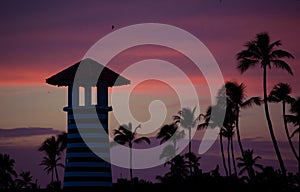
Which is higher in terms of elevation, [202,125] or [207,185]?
[202,125]

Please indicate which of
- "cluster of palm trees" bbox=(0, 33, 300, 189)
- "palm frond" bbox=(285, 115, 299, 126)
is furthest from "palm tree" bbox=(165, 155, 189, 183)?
"palm frond" bbox=(285, 115, 299, 126)

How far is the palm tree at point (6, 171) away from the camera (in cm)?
14612

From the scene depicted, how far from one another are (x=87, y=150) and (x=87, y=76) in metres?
5.23

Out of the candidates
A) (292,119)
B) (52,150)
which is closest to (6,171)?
(52,150)

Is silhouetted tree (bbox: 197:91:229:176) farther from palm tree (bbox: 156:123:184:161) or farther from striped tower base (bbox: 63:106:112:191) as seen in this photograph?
striped tower base (bbox: 63:106:112:191)

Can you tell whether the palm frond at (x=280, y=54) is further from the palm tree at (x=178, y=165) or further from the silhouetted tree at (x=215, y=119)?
the palm tree at (x=178, y=165)

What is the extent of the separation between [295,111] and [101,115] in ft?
62.1

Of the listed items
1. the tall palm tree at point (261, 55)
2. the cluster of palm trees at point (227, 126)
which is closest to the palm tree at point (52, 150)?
the cluster of palm trees at point (227, 126)

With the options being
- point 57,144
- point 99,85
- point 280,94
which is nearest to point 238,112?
point 280,94

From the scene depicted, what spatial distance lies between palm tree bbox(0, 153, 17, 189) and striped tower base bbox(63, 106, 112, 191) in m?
88.7

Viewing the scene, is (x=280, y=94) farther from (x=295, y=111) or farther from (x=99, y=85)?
(x=99, y=85)

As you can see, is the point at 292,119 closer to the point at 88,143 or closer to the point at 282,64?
the point at 282,64

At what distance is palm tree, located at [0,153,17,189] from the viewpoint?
479ft

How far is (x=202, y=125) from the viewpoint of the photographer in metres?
102
